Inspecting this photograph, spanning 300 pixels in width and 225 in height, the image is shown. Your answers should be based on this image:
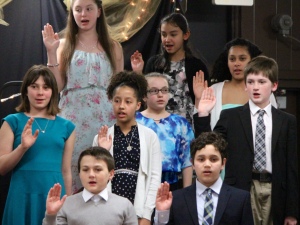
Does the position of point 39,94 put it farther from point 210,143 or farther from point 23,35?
point 23,35

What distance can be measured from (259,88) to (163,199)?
106 cm

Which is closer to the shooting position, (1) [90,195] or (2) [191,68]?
(1) [90,195]

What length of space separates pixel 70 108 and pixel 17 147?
0.65 meters

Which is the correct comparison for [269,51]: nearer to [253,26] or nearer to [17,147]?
[253,26]

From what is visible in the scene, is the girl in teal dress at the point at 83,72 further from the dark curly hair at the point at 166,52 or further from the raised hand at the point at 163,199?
the raised hand at the point at 163,199

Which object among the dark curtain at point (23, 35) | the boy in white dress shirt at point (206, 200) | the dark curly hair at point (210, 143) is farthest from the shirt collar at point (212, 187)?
the dark curtain at point (23, 35)

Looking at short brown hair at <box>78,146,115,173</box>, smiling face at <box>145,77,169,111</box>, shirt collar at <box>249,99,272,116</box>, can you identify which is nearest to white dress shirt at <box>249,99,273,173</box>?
shirt collar at <box>249,99,272,116</box>

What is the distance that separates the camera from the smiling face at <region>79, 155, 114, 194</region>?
2562mm

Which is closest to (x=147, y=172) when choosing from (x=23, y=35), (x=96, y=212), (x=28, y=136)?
(x=96, y=212)

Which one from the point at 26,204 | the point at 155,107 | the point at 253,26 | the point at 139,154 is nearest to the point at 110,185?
the point at 139,154

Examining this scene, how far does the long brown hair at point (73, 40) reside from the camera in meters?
3.40

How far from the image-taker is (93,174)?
257 centimetres

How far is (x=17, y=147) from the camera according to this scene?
110 inches

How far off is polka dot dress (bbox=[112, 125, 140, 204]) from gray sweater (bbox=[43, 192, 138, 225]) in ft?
0.94
